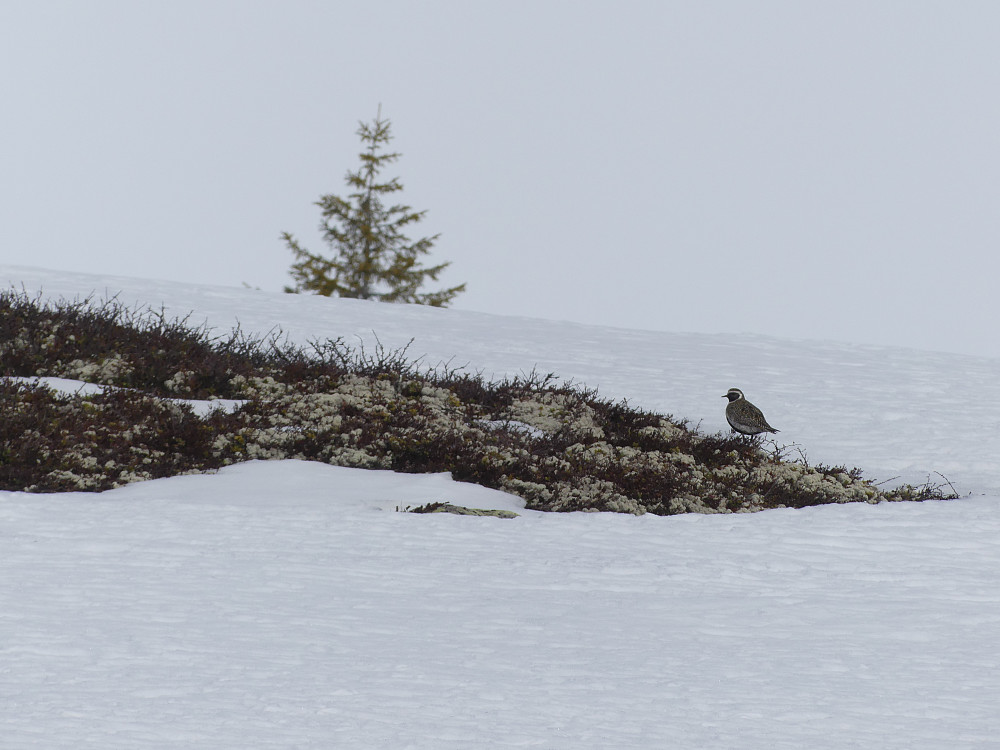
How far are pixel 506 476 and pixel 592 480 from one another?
655mm

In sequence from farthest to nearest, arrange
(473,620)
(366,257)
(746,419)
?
(366,257) < (746,419) < (473,620)

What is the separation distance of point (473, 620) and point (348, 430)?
13.5 feet

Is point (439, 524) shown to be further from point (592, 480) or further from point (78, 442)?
point (78, 442)

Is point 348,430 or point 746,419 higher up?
point 746,419

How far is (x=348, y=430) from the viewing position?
28.0ft

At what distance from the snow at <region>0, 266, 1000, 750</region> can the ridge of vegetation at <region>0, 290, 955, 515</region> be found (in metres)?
0.42

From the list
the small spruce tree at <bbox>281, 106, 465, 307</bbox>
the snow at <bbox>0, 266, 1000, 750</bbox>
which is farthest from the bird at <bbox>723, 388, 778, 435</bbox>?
the small spruce tree at <bbox>281, 106, 465, 307</bbox>

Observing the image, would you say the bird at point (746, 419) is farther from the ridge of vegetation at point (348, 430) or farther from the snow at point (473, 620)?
the snow at point (473, 620)

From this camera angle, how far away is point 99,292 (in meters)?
15.9

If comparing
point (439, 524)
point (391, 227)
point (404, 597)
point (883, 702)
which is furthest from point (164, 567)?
point (391, 227)

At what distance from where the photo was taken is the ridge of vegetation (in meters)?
7.71

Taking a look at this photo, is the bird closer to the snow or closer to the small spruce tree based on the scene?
the snow

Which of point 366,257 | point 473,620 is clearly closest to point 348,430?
point 473,620

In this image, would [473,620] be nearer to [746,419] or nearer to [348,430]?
[348,430]
